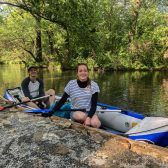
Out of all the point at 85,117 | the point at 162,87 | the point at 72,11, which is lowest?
the point at 162,87

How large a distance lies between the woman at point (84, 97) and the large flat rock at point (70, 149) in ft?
0.76

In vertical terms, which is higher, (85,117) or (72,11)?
(72,11)

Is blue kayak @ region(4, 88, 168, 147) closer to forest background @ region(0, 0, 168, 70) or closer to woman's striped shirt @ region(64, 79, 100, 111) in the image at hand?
woman's striped shirt @ region(64, 79, 100, 111)

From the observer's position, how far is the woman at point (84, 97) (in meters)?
6.27

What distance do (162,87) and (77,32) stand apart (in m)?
9.21

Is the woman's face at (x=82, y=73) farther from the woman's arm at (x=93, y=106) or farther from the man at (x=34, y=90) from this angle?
the man at (x=34, y=90)

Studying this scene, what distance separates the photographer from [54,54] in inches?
1324

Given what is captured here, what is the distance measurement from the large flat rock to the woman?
0.23 m

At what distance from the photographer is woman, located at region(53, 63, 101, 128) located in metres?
6.27

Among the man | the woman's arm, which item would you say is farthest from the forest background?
the woman's arm

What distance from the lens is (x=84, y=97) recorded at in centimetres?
643

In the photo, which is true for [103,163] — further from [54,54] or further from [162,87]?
[54,54]

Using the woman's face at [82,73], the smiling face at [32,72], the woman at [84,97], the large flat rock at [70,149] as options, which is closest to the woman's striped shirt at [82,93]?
the woman at [84,97]

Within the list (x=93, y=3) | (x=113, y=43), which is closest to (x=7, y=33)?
(x=113, y=43)
